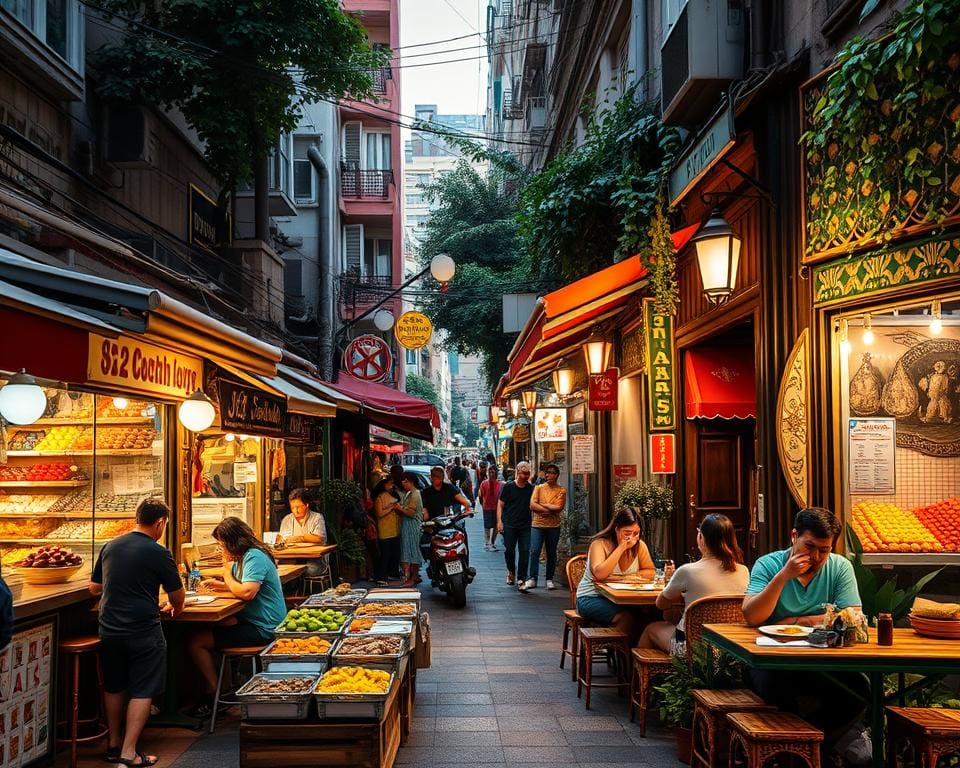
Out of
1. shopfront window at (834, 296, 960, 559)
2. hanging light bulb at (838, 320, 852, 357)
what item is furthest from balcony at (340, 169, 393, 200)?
hanging light bulb at (838, 320, 852, 357)

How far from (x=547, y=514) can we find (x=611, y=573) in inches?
266

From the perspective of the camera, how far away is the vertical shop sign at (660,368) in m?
11.5

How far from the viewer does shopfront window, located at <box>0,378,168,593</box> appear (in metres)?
9.01

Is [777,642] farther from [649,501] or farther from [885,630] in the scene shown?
[649,501]

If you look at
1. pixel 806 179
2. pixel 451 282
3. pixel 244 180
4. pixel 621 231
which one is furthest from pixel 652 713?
pixel 451 282

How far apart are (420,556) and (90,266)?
24.3 ft

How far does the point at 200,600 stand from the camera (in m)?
8.29

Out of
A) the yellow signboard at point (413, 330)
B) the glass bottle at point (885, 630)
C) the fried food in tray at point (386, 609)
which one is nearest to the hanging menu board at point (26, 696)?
the fried food in tray at point (386, 609)

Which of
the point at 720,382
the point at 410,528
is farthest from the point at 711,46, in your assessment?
the point at 410,528

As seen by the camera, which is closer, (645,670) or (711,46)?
(645,670)

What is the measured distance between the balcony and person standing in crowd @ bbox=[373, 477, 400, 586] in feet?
58.9

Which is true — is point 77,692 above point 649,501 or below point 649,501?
below

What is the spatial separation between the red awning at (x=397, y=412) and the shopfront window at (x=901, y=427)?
36.9 feet

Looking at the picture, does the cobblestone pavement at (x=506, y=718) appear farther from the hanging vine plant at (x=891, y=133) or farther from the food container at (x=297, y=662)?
the hanging vine plant at (x=891, y=133)
